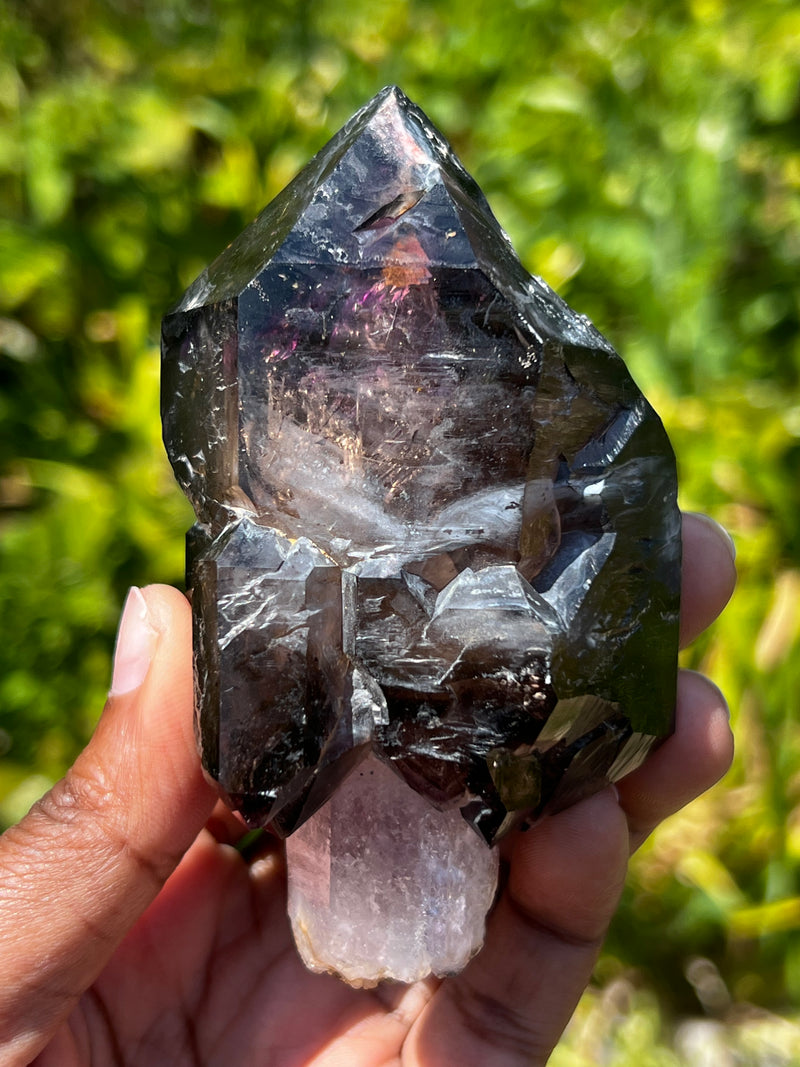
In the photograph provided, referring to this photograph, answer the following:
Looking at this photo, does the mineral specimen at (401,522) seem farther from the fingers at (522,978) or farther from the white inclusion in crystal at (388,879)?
the fingers at (522,978)

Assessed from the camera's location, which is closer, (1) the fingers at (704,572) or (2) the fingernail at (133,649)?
(2) the fingernail at (133,649)

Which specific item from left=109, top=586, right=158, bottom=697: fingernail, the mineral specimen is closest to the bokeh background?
left=109, top=586, right=158, bottom=697: fingernail

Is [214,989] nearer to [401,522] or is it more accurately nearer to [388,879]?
[388,879]

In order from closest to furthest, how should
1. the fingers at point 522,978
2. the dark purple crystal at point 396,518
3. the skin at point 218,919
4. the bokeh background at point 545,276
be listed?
the dark purple crystal at point 396,518 → the skin at point 218,919 → the fingers at point 522,978 → the bokeh background at point 545,276

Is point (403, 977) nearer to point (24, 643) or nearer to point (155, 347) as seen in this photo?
point (24, 643)

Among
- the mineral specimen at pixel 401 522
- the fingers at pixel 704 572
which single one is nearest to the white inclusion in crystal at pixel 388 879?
the mineral specimen at pixel 401 522

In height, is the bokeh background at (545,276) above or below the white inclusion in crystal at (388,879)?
above
